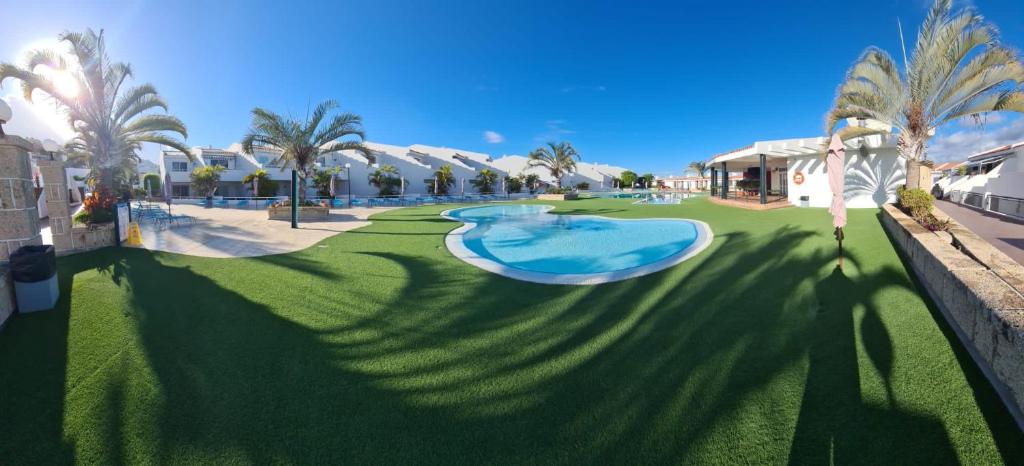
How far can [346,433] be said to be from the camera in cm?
259

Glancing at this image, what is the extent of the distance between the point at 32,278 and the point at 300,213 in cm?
1157

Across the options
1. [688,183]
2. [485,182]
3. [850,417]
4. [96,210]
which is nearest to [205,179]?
[485,182]

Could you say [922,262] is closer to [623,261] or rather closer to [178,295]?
[623,261]

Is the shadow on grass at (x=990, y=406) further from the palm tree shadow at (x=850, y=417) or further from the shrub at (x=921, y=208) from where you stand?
the shrub at (x=921, y=208)

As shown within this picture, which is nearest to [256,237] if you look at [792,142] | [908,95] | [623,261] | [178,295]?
[178,295]

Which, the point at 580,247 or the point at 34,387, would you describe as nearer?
the point at 34,387

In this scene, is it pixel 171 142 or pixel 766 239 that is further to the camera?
pixel 171 142

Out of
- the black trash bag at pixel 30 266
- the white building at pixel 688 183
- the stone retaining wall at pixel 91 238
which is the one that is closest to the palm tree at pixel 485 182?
the stone retaining wall at pixel 91 238

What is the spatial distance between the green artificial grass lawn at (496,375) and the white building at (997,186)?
1247 centimetres

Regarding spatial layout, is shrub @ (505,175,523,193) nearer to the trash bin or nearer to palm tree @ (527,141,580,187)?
palm tree @ (527,141,580,187)

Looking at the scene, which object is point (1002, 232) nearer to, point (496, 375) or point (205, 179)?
point (496, 375)

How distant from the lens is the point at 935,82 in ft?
34.1

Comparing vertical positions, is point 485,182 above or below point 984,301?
above

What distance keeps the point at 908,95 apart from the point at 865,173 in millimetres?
6334
